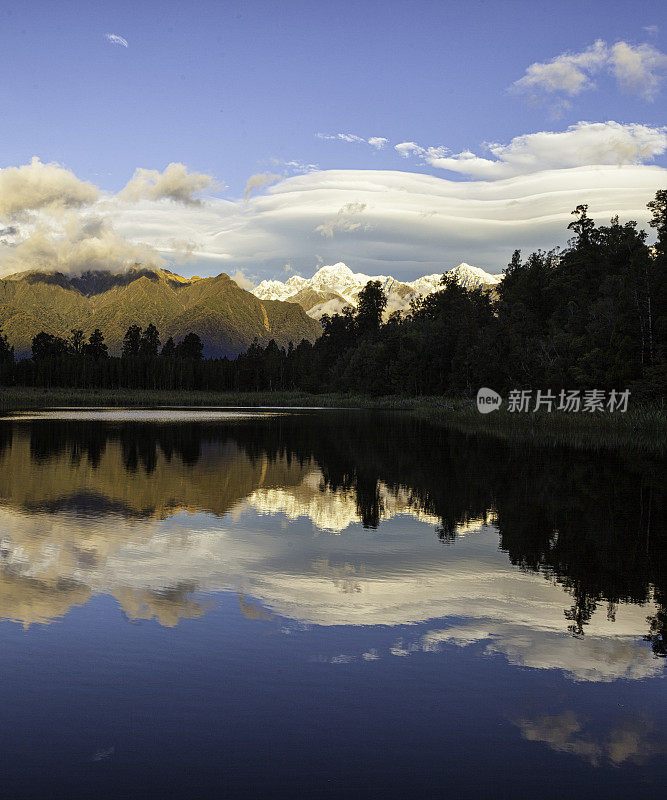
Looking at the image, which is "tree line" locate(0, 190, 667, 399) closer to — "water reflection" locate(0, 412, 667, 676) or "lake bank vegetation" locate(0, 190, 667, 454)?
"lake bank vegetation" locate(0, 190, 667, 454)

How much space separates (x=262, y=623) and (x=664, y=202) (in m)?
110

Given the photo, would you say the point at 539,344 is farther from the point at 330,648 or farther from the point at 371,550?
the point at 330,648

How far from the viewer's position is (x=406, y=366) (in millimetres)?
147625

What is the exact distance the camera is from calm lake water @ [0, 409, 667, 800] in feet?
19.9

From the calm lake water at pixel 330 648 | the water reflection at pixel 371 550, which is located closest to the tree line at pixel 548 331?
the water reflection at pixel 371 550

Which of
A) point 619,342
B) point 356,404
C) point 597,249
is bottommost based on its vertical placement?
point 356,404

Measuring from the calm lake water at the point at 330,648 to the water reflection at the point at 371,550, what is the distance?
77 millimetres

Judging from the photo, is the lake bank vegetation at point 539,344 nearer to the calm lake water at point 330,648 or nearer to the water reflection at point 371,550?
the water reflection at point 371,550

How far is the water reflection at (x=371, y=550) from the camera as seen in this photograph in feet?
32.8

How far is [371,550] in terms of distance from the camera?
14.9 metres

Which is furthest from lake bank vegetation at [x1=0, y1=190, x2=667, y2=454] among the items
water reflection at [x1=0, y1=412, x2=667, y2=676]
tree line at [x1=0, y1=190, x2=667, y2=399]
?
water reflection at [x1=0, y1=412, x2=667, y2=676]

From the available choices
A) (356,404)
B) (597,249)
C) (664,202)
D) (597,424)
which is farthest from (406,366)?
(597,424)

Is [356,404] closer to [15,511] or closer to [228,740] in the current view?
[15,511]

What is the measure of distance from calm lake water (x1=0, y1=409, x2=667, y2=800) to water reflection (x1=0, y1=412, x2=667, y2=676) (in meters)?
0.08
